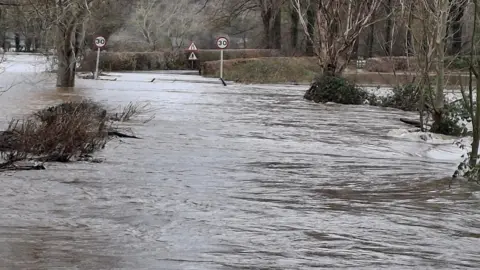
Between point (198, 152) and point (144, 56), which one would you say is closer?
point (198, 152)

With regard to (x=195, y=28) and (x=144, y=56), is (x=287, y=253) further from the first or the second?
(x=195, y=28)

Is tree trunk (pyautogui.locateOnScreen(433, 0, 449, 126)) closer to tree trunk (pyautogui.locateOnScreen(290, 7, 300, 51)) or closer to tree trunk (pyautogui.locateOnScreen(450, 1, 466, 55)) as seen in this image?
tree trunk (pyautogui.locateOnScreen(450, 1, 466, 55))

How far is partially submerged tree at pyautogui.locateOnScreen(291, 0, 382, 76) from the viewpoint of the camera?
31.2 m

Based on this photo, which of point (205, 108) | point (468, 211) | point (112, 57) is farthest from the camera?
point (112, 57)

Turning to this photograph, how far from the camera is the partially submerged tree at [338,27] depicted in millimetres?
31219

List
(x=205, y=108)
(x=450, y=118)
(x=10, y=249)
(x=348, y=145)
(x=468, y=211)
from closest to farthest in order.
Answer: (x=10, y=249)
(x=468, y=211)
(x=348, y=145)
(x=450, y=118)
(x=205, y=108)

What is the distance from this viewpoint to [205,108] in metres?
26.2

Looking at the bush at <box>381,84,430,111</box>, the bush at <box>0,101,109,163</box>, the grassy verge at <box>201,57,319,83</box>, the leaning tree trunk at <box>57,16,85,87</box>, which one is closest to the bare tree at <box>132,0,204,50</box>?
the grassy verge at <box>201,57,319,83</box>

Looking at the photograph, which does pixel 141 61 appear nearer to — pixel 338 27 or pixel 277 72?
pixel 277 72

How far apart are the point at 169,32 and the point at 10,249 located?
68220mm

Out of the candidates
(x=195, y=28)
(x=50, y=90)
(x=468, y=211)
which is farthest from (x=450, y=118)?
(x=195, y=28)

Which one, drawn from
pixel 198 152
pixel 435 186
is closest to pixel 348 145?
pixel 198 152

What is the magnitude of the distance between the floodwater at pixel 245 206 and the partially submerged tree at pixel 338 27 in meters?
12.5

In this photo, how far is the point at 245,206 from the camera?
10359mm
